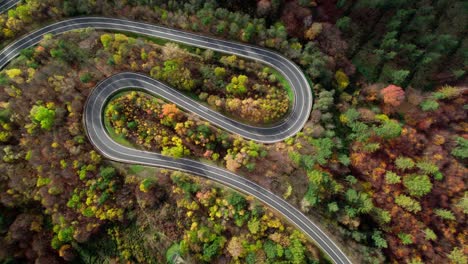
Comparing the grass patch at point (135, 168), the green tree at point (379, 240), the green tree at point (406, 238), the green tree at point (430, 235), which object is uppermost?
the green tree at point (430, 235)

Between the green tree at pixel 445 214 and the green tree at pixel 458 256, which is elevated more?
the green tree at pixel 445 214

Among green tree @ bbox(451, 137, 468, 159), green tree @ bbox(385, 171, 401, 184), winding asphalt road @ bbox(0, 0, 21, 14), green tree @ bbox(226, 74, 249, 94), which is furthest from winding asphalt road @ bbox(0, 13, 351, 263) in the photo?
green tree @ bbox(451, 137, 468, 159)

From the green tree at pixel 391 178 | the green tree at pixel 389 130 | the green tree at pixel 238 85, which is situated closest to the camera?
the green tree at pixel 391 178

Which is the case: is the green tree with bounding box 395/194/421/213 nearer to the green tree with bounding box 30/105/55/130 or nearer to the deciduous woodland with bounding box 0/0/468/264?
the deciduous woodland with bounding box 0/0/468/264

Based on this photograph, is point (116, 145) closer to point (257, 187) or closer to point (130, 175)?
point (130, 175)

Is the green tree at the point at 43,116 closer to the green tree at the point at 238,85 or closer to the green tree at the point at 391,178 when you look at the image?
the green tree at the point at 238,85

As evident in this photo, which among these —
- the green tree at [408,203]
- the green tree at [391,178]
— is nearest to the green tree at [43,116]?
the green tree at [391,178]
